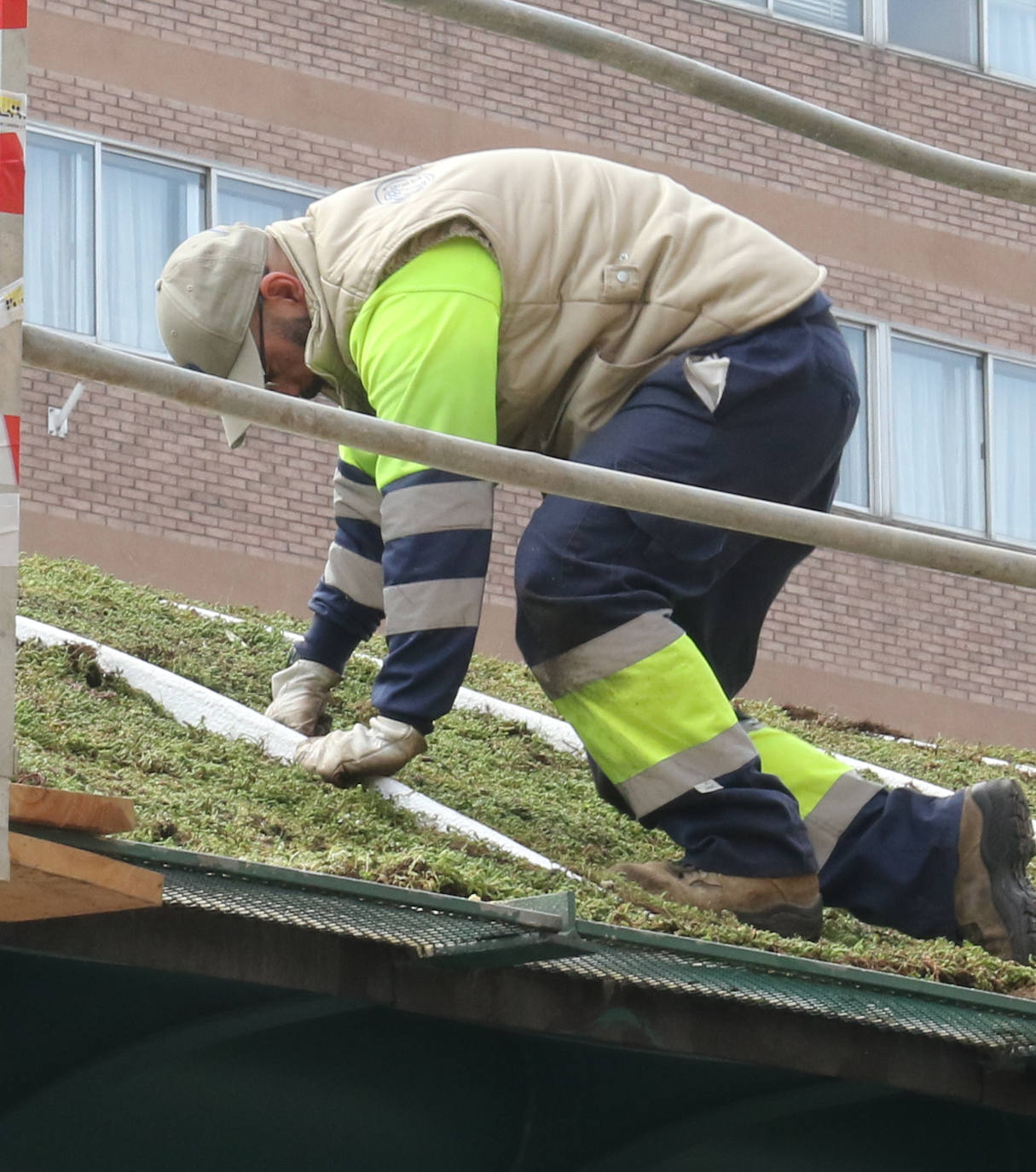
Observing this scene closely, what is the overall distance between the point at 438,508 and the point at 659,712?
0.59 m

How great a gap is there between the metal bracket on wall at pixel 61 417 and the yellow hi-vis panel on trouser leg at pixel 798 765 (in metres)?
8.61

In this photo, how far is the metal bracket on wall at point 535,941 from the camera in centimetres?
358

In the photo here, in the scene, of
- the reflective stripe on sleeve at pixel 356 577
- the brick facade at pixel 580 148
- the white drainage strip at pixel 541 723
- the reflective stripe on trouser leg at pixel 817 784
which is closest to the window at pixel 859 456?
the brick facade at pixel 580 148

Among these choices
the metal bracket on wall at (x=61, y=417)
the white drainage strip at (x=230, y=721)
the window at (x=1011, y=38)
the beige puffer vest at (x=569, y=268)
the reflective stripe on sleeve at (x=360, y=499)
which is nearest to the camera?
the beige puffer vest at (x=569, y=268)

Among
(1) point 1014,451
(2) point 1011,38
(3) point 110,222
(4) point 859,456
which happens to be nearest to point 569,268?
(3) point 110,222

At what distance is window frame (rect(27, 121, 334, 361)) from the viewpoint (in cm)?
1377

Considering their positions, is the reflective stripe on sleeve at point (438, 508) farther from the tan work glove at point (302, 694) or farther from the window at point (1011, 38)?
the window at point (1011, 38)

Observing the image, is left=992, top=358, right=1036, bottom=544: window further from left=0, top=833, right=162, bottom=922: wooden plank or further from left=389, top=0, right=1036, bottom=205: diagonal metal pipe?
left=0, top=833, right=162, bottom=922: wooden plank

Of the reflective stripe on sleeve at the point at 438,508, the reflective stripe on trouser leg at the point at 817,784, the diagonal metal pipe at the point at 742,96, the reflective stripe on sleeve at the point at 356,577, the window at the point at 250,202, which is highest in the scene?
the diagonal metal pipe at the point at 742,96

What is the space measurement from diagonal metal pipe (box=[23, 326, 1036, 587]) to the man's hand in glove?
4.65 feet

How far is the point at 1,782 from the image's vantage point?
3072 mm

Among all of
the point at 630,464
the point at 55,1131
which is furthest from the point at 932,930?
the point at 55,1131

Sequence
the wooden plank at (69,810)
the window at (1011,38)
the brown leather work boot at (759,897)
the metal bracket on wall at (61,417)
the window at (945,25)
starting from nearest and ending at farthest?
the wooden plank at (69,810) < the brown leather work boot at (759,897) < the metal bracket on wall at (61,417) < the window at (945,25) < the window at (1011,38)

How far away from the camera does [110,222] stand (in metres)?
14.0
